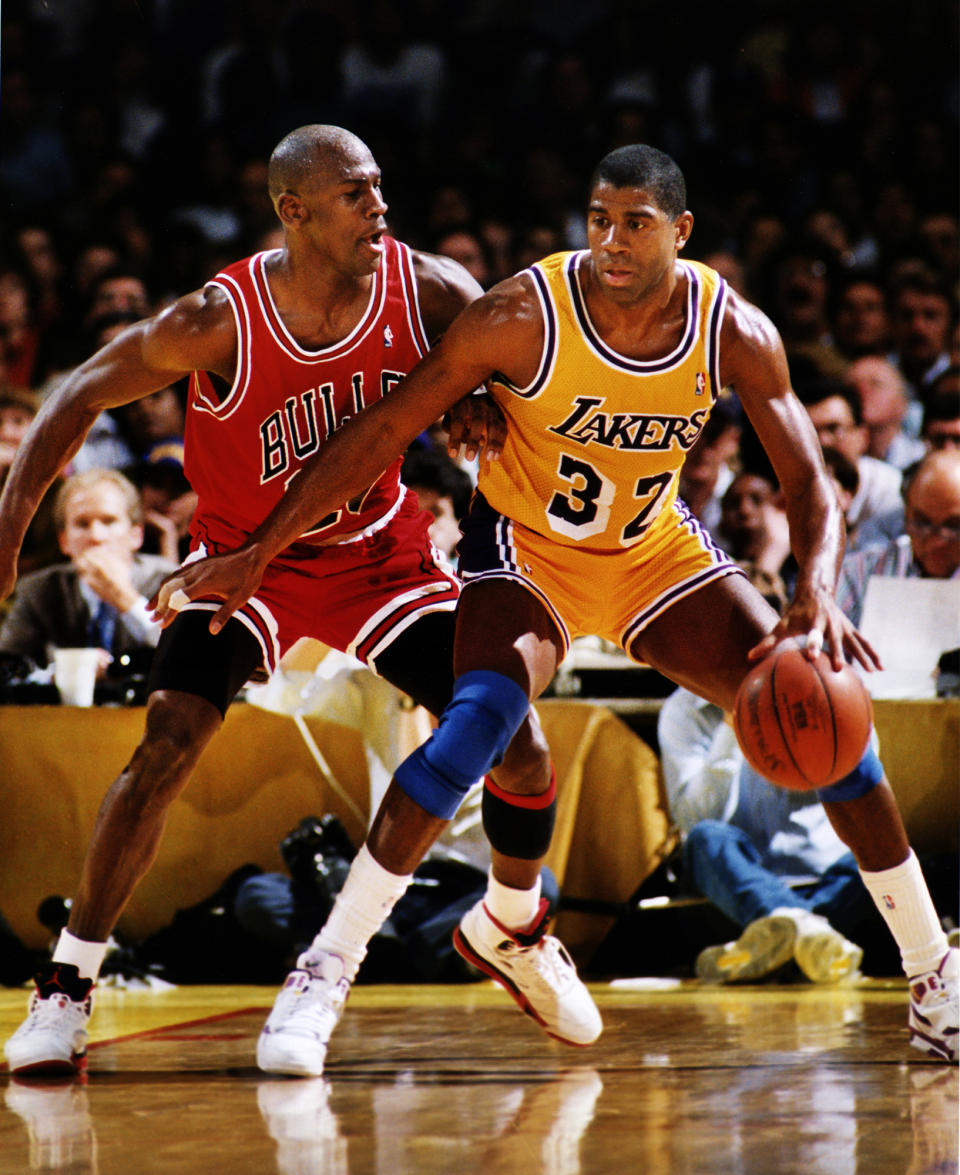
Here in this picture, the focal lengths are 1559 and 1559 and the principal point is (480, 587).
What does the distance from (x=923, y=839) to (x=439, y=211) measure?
17.5 ft

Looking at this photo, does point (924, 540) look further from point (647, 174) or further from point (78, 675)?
point (78, 675)

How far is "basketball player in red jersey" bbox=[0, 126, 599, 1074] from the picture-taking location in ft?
10.3

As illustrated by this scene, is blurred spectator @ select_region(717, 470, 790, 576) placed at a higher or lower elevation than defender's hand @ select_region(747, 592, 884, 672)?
higher

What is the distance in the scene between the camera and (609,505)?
3.26 meters

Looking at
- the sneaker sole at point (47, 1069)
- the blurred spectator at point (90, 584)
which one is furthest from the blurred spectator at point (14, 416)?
the sneaker sole at point (47, 1069)

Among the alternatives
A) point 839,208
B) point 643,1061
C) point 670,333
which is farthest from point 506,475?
point 839,208

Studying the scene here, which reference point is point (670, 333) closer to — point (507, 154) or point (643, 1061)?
point (643, 1061)

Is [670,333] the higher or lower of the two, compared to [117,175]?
lower

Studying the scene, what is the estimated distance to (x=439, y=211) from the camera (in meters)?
8.99

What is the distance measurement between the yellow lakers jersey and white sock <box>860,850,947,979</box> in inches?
33.8

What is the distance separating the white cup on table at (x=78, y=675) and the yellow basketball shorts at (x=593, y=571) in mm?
2087

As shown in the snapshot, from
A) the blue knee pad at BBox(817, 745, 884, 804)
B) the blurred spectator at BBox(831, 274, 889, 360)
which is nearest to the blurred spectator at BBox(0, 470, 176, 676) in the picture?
the blue knee pad at BBox(817, 745, 884, 804)

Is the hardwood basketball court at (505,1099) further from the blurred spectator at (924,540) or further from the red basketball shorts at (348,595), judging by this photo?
the blurred spectator at (924,540)

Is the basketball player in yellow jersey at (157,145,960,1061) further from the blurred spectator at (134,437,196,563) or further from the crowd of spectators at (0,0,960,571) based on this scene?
the crowd of spectators at (0,0,960,571)
